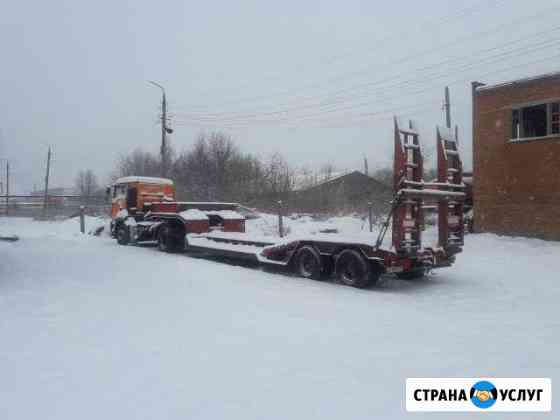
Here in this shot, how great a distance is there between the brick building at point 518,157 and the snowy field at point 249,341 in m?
6.84

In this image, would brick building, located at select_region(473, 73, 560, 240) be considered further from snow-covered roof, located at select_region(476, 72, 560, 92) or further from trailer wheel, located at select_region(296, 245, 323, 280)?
trailer wheel, located at select_region(296, 245, 323, 280)

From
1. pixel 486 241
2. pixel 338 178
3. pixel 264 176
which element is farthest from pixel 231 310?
pixel 338 178

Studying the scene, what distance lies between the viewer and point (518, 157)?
16938 mm

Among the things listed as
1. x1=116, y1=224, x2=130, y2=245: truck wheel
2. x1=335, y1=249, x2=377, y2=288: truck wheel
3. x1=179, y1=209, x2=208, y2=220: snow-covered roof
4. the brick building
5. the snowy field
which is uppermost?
the brick building

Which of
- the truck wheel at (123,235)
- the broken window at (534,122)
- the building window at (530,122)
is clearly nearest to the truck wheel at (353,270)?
the truck wheel at (123,235)

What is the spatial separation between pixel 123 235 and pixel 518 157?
14199 millimetres

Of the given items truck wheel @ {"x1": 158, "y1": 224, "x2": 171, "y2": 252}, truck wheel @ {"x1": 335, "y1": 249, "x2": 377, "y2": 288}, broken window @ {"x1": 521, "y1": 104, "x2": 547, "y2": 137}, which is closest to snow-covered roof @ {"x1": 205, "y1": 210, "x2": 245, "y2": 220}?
truck wheel @ {"x1": 158, "y1": 224, "x2": 171, "y2": 252}

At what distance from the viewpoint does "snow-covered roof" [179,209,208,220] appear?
14.5m

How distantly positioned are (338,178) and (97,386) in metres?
45.5

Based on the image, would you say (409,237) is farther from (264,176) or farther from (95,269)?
(264,176)

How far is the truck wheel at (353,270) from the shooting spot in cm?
952

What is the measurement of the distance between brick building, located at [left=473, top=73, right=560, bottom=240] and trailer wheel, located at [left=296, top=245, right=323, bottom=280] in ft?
32.4

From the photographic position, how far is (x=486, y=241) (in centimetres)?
1678

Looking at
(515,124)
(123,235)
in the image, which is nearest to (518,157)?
(515,124)
